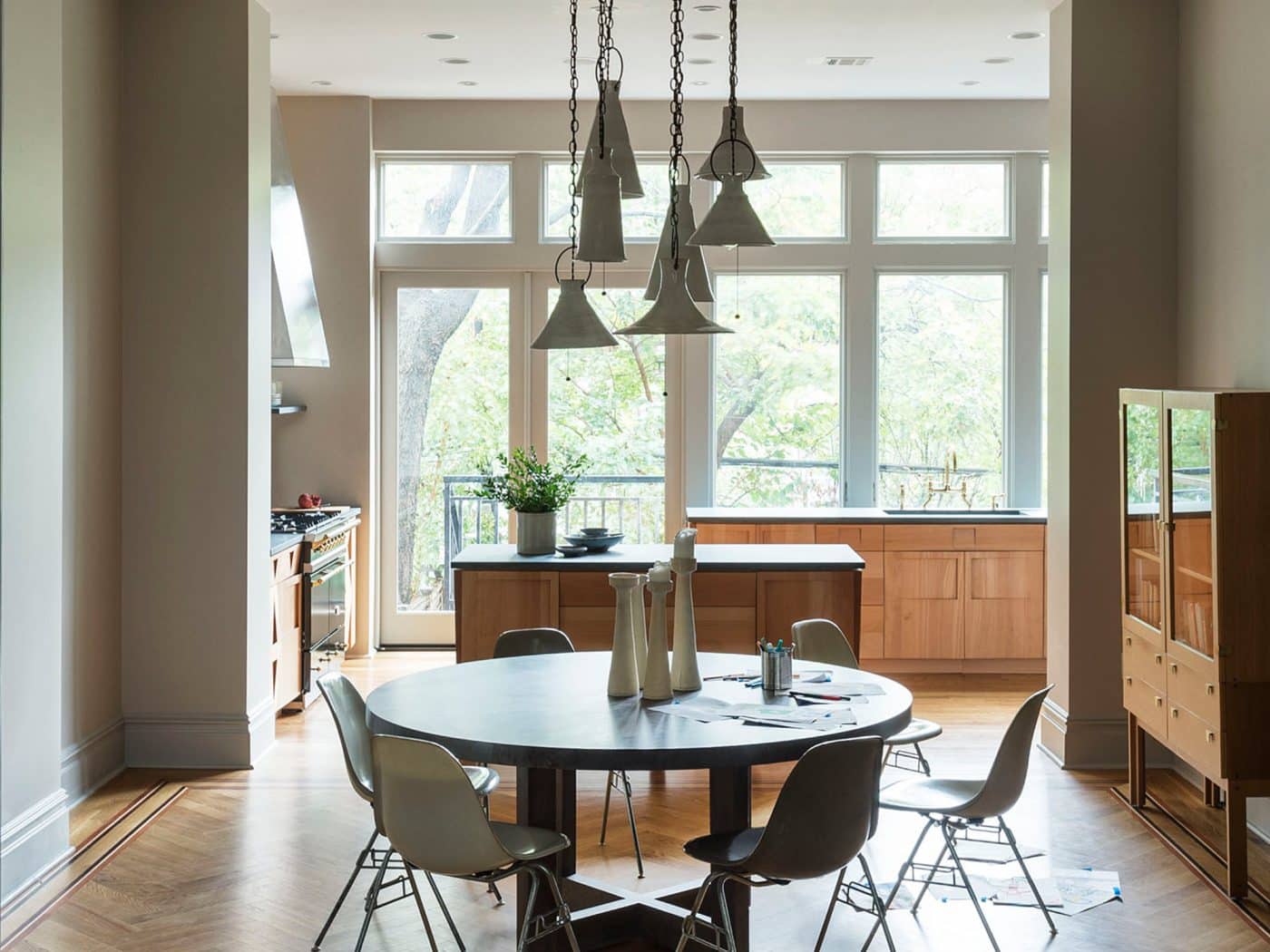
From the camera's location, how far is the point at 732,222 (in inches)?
139

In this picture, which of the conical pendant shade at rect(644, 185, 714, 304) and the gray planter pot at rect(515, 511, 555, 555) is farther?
the gray planter pot at rect(515, 511, 555, 555)

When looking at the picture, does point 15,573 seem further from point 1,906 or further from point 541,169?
point 541,169

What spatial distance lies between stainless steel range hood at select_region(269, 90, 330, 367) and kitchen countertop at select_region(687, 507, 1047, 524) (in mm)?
2357

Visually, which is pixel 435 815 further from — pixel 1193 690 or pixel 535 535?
pixel 535 535

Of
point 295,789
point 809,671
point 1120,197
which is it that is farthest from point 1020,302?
point 295,789

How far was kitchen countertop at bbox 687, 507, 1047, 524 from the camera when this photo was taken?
7.34 m

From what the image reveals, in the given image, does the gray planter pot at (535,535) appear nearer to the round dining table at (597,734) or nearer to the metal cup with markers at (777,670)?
the round dining table at (597,734)

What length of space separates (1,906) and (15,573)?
1.01 m

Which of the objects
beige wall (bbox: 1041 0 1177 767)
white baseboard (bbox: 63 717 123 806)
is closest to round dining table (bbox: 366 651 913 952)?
white baseboard (bbox: 63 717 123 806)

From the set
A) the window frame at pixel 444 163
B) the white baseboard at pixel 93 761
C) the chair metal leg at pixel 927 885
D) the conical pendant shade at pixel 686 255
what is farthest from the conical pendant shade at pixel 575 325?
the window frame at pixel 444 163

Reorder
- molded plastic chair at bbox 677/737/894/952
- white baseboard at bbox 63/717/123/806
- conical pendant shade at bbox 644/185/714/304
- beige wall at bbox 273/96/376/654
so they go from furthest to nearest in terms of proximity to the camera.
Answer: beige wall at bbox 273/96/376/654
white baseboard at bbox 63/717/123/806
conical pendant shade at bbox 644/185/714/304
molded plastic chair at bbox 677/737/894/952

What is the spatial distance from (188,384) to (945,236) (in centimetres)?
474

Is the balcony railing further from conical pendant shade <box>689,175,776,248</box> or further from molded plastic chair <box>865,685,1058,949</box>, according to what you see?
conical pendant shade <box>689,175,776,248</box>

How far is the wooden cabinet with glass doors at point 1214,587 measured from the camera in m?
4.08
